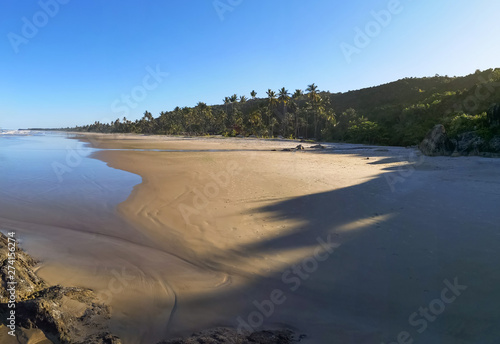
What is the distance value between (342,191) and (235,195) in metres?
3.72

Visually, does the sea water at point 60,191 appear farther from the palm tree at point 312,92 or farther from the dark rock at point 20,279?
the palm tree at point 312,92

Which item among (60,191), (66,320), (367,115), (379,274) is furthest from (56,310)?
(367,115)

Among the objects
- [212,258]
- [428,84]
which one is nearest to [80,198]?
[212,258]

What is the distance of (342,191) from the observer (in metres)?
9.36

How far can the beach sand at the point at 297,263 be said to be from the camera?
3.18 m

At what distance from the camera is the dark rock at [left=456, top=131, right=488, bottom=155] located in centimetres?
1948

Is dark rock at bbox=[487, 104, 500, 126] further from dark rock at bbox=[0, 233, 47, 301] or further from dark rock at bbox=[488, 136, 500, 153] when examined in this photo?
dark rock at bbox=[0, 233, 47, 301]

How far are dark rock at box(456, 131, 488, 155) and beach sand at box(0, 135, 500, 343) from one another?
547 inches

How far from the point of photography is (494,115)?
20234 mm

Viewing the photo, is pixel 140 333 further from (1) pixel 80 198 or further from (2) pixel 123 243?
(1) pixel 80 198

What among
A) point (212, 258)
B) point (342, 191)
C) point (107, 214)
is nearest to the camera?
point (212, 258)

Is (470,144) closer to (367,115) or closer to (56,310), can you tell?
(56,310)

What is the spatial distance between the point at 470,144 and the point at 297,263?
74.5 feet

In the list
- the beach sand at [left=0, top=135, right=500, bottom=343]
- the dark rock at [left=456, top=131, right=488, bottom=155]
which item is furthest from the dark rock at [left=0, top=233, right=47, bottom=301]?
the dark rock at [left=456, top=131, right=488, bottom=155]
